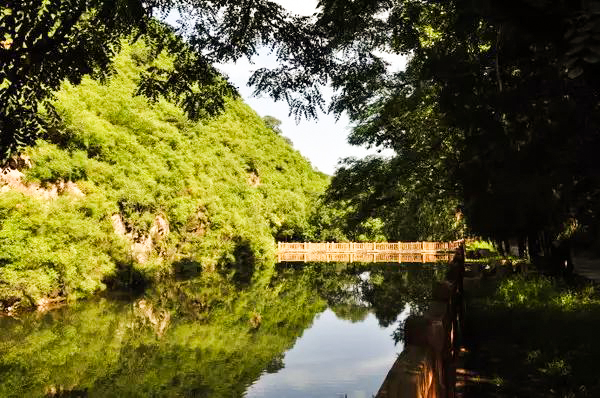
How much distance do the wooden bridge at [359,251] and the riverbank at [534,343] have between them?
3577cm

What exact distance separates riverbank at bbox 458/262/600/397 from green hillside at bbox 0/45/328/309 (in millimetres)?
6402

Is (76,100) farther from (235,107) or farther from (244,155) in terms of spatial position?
(235,107)

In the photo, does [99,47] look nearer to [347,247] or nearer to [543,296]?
[543,296]

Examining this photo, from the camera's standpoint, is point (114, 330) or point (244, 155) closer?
point (114, 330)

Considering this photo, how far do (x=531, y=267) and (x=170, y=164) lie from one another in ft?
86.7

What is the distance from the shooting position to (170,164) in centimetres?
3688

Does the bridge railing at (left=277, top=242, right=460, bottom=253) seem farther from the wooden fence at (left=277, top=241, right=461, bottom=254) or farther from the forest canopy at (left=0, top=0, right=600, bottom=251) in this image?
the forest canopy at (left=0, top=0, right=600, bottom=251)

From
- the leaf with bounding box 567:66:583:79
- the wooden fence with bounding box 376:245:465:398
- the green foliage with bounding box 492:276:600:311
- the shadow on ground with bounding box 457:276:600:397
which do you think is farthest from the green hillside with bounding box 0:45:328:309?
the green foliage with bounding box 492:276:600:311

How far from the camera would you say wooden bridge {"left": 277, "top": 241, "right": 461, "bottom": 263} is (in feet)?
161

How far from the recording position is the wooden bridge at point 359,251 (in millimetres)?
49031

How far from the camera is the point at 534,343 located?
8.16 metres

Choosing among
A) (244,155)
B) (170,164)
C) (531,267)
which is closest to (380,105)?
(531,267)

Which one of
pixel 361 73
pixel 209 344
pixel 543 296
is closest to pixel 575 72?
pixel 361 73

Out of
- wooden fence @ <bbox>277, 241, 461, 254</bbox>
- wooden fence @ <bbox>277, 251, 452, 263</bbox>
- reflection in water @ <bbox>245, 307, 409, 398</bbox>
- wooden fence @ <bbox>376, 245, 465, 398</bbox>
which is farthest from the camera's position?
wooden fence @ <bbox>277, 241, 461, 254</bbox>
